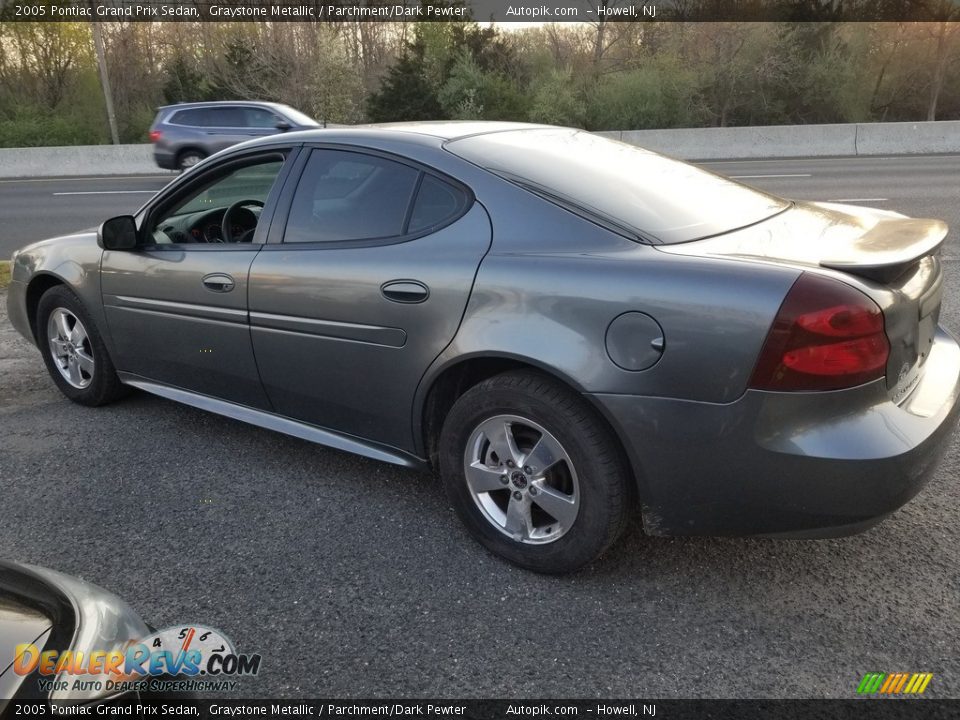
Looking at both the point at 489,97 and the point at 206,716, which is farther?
the point at 489,97

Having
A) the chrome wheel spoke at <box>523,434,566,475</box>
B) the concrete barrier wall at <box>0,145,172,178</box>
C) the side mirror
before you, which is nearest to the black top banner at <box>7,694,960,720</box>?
the chrome wheel spoke at <box>523,434,566,475</box>

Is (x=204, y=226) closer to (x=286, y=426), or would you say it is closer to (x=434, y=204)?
(x=286, y=426)

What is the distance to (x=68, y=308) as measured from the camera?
14.6 ft

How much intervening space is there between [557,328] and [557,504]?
1.98 feet

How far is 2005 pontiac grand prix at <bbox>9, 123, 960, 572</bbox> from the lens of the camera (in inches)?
93.8

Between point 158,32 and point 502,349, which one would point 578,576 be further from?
point 158,32

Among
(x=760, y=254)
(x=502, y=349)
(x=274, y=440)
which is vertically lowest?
(x=274, y=440)

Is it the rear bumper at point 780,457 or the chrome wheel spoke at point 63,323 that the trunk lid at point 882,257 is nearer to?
the rear bumper at point 780,457

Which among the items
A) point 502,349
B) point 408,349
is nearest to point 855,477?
point 502,349

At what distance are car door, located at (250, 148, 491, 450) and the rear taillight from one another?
1.07 m

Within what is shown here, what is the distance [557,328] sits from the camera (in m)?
2.66

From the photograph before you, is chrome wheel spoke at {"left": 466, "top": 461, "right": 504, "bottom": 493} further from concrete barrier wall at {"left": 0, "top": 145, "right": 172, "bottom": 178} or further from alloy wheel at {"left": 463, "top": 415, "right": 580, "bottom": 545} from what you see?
concrete barrier wall at {"left": 0, "top": 145, "right": 172, "bottom": 178}

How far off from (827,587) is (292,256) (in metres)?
2.39

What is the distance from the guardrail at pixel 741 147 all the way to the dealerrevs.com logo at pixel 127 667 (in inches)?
788
